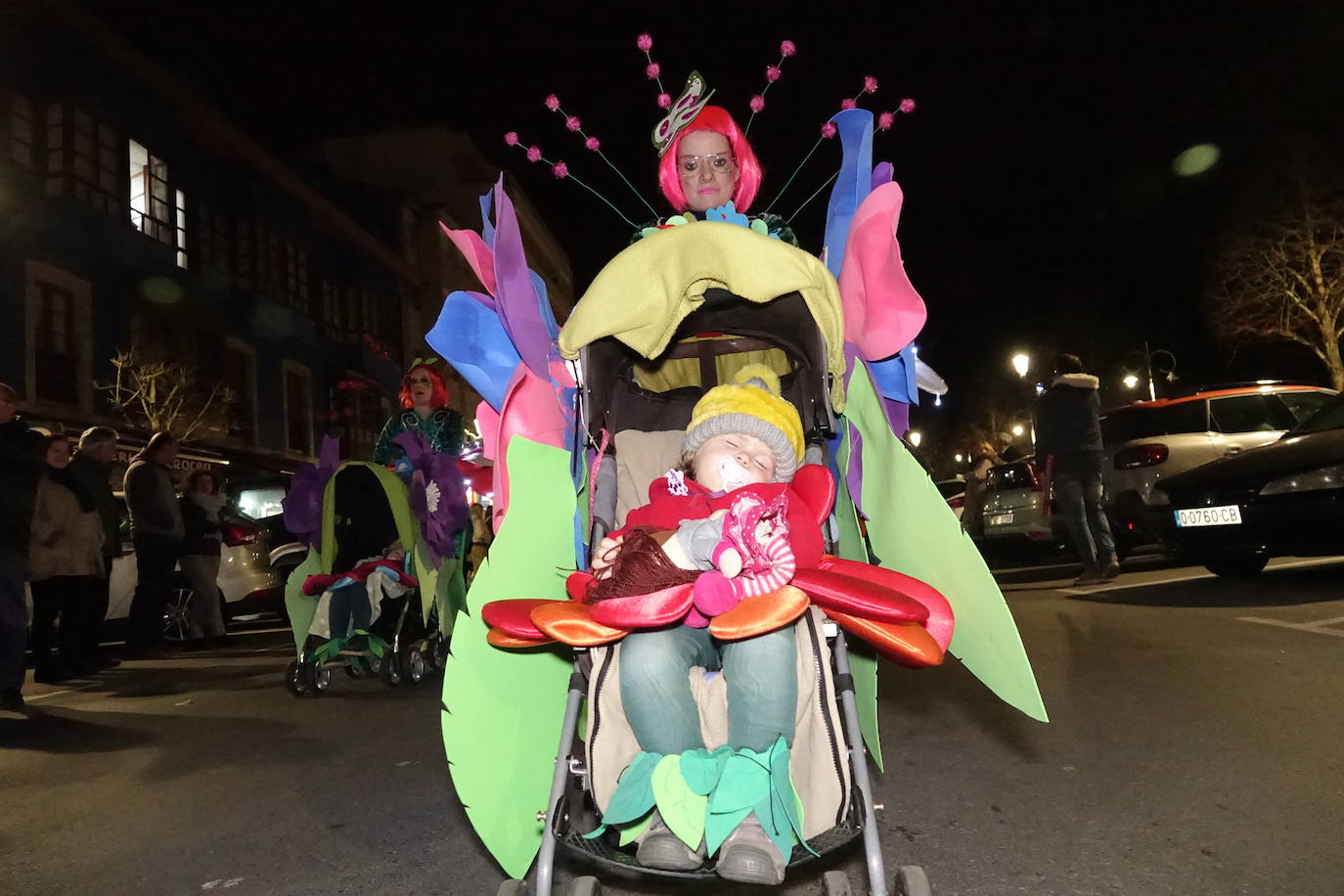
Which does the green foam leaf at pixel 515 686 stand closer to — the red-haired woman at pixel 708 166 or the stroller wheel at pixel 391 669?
the red-haired woman at pixel 708 166

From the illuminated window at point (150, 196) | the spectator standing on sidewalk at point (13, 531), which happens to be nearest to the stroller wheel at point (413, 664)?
the spectator standing on sidewalk at point (13, 531)

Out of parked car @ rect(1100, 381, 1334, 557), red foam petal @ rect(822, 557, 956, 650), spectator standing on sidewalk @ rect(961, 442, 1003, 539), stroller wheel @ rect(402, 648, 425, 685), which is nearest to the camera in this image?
red foam petal @ rect(822, 557, 956, 650)

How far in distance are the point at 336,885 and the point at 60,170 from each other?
1823 centimetres

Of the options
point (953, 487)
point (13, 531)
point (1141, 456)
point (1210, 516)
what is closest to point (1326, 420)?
point (1210, 516)

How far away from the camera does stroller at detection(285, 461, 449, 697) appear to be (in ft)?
18.9

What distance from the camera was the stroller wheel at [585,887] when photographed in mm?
2178

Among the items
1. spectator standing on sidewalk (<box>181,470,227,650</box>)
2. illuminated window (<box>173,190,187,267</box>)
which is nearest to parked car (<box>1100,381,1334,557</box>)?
spectator standing on sidewalk (<box>181,470,227,650</box>)

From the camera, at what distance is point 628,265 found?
258 centimetres

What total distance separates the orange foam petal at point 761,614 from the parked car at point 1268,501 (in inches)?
240

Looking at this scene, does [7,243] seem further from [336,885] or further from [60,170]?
[336,885]

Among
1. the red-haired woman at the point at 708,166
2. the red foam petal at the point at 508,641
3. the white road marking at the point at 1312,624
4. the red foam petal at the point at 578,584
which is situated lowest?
the white road marking at the point at 1312,624

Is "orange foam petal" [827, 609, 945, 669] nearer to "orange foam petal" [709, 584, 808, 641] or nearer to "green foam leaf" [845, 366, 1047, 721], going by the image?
"orange foam petal" [709, 584, 808, 641]

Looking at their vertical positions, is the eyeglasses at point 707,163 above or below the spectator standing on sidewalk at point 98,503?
above

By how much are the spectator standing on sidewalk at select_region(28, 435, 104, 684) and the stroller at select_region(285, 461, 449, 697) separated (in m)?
2.20
